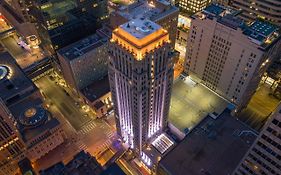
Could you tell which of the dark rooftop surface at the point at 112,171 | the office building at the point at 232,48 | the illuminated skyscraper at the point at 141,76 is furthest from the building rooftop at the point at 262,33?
the dark rooftop surface at the point at 112,171

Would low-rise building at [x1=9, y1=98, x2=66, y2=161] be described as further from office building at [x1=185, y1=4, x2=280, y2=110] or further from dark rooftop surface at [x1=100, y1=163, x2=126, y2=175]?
office building at [x1=185, y1=4, x2=280, y2=110]

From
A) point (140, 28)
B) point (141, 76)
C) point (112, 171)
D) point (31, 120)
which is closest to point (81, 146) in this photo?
point (31, 120)

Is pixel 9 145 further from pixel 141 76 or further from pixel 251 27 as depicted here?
pixel 251 27

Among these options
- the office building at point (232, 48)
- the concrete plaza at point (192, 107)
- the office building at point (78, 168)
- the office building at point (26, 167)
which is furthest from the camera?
the concrete plaza at point (192, 107)

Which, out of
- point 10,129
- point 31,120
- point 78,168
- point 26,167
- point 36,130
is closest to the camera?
point 78,168

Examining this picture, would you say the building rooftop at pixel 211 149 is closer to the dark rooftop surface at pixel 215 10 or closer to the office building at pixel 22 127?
the dark rooftop surface at pixel 215 10

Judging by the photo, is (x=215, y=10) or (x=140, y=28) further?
(x=215, y=10)
